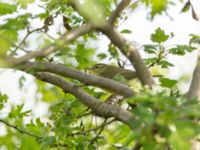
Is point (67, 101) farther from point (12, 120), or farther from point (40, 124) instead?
point (12, 120)

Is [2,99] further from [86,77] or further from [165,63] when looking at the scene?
[86,77]

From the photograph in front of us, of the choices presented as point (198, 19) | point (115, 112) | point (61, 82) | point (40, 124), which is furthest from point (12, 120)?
point (198, 19)

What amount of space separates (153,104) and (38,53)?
398mm

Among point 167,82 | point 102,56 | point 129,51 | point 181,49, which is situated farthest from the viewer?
point 102,56

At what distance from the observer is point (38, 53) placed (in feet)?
5.37

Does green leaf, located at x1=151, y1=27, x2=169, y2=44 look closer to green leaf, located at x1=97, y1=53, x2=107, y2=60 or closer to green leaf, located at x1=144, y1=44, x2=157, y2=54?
green leaf, located at x1=144, y1=44, x2=157, y2=54

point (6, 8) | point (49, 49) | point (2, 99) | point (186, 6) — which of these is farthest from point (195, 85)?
point (2, 99)

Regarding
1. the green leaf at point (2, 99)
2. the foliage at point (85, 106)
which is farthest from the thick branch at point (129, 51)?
the green leaf at point (2, 99)

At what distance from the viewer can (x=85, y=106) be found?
9.16 ft

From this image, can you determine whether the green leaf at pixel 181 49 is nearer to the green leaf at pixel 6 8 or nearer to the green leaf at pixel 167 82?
the green leaf at pixel 167 82

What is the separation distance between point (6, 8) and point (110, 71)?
796 mm

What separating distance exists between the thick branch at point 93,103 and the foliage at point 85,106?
0.04m

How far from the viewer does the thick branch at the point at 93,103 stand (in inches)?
81.0

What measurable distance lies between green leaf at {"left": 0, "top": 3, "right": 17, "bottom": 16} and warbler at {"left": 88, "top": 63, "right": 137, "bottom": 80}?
63cm
